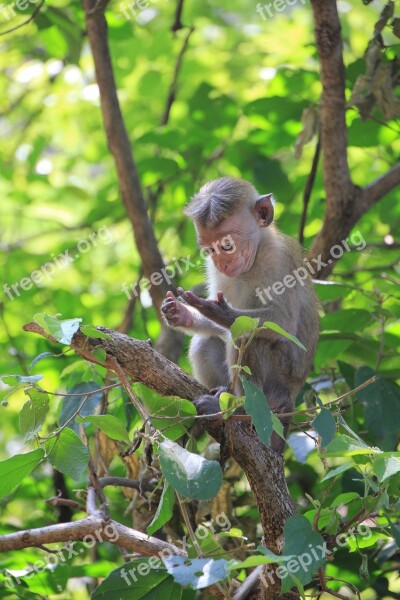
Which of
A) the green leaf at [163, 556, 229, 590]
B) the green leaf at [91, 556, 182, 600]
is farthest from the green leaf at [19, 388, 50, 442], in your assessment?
the green leaf at [163, 556, 229, 590]

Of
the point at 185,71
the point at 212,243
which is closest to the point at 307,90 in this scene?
the point at 185,71

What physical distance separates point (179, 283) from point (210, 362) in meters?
1.70

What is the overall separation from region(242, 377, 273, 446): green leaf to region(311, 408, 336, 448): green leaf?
220 mm

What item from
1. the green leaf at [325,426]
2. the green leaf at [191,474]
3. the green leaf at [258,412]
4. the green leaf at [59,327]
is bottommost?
the green leaf at [325,426]

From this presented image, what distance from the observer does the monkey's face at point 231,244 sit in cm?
454

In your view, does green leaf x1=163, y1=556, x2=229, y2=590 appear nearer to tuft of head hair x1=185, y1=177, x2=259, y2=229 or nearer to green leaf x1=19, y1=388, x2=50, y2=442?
green leaf x1=19, y1=388, x2=50, y2=442

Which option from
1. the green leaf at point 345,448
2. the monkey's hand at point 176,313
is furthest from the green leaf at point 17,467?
the monkey's hand at point 176,313

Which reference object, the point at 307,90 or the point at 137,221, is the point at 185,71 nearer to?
the point at 307,90

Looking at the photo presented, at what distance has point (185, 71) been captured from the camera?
7.12 metres

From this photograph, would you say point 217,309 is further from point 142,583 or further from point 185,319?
point 142,583

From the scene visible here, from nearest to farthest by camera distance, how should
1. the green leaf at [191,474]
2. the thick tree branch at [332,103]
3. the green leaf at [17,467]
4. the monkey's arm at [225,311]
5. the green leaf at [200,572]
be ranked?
the green leaf at [200,572] → the green leaf at [191,474] → the green leaf at [17,467] → the monkey's arm at [225,311] → the thick tree branch at [332,103]

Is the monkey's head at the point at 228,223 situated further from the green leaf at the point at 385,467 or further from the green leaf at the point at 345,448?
the green leaf at the point at 385,467

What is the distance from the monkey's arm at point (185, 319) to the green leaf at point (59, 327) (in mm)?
1135

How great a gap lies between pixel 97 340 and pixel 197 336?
184 centimetres
